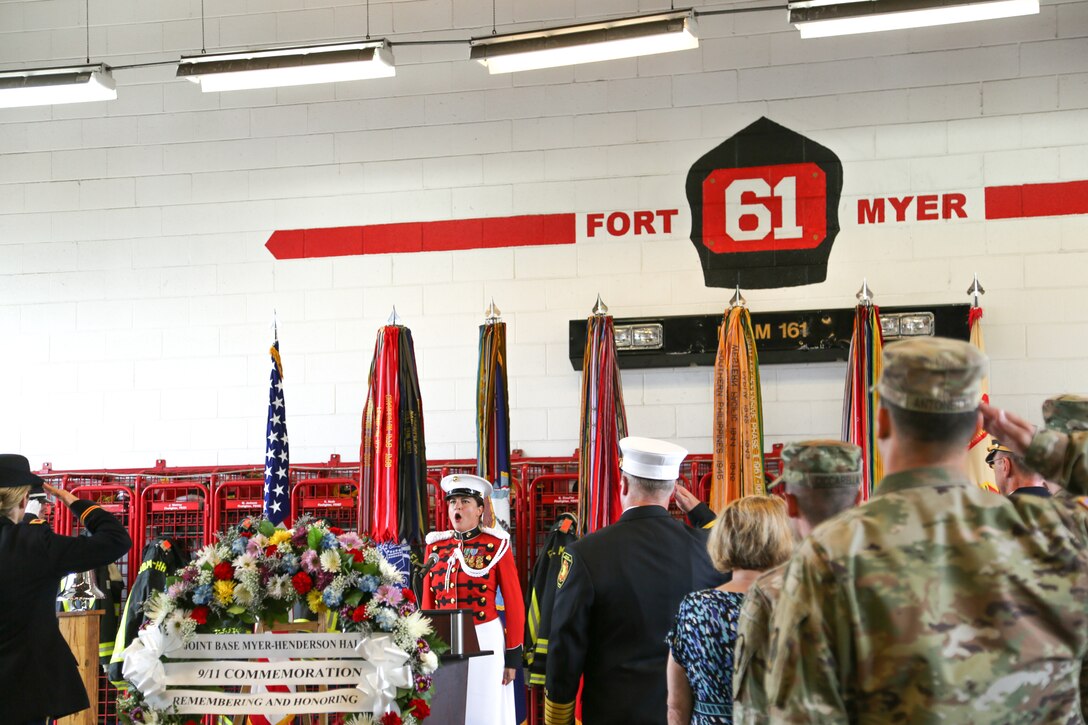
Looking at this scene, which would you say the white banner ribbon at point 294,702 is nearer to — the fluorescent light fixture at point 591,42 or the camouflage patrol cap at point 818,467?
the camouflage patrol cap at point 818,467

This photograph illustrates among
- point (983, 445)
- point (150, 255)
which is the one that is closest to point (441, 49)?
point (150, 255)

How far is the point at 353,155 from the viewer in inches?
331

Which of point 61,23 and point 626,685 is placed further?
point 61,23

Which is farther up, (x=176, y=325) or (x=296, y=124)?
(x=296, y=124)

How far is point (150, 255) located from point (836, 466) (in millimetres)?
7168

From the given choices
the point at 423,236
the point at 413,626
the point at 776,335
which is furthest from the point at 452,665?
the point at 423,236

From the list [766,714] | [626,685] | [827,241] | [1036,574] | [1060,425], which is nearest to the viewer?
[1036,574]

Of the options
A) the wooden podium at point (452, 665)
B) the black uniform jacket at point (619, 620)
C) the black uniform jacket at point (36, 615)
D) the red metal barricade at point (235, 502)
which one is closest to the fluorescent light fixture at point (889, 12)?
the black uniform jacket at point (619, 620)

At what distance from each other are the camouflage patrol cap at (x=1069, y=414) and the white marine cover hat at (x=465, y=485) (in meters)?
4.17

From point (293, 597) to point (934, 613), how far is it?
7.76 ft

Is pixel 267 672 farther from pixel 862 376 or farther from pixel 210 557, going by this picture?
pixel 862 376

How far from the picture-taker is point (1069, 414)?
2670 mm

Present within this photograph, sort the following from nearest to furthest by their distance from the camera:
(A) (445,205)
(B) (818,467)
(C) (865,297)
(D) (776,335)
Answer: (B) (818,467), (C) (865,297), (D) (776,335), (A) (445,205)

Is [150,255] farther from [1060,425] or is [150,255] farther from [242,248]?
[1060,425]
